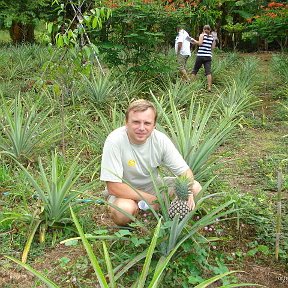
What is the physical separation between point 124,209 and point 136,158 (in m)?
0.38

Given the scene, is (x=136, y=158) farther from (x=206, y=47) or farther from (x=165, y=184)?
(x=206, y=47)

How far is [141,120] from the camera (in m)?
3.03

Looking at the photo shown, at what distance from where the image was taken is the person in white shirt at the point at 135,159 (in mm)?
3059

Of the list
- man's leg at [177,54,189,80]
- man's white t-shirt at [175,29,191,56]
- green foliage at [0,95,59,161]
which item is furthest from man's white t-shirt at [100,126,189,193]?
man's white t-shirt at [175,29,191,56]

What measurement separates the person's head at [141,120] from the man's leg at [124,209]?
1.43 feet

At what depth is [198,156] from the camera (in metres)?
3.81

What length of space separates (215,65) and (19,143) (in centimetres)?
659

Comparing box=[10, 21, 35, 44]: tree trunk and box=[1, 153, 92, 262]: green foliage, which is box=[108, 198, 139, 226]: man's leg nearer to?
box=[1, 153, 92, 262]: green foliage

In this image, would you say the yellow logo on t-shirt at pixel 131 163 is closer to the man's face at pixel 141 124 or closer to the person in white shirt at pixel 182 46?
the man's face at pixel 141 124

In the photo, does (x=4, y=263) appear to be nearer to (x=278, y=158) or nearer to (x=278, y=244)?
Result: (x=278, y=244)

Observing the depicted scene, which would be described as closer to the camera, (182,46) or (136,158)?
(136,158)

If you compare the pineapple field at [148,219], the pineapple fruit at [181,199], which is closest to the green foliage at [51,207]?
the pineapple field at [148,219]

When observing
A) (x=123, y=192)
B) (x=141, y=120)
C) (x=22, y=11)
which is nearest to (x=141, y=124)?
(x=141, y=120)

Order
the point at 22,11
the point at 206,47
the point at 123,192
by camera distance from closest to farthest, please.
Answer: the point at 123,192, the point at 206,47, the point at 22,11
